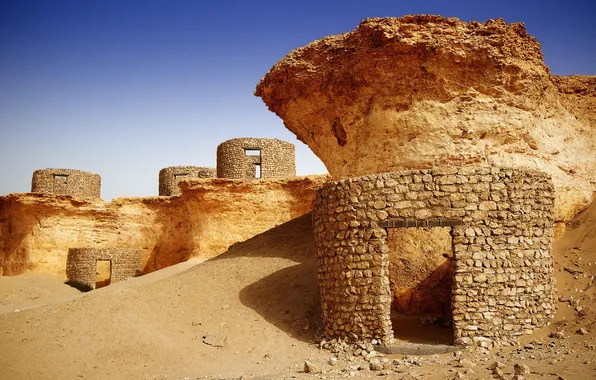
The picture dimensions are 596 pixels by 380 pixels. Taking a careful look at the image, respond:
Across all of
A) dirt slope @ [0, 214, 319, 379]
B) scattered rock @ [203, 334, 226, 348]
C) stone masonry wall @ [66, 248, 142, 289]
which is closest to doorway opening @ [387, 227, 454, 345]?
dirt slope @ [0, 214, 319, 379]

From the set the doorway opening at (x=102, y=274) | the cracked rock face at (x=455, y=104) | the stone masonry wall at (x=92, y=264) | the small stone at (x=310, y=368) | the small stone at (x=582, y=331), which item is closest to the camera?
the small stone at (x=310, y=368)

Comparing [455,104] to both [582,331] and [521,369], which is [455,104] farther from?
[521,369]

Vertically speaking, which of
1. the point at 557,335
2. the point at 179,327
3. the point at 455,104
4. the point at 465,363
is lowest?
the point at 179,327

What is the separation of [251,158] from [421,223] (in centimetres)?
1763

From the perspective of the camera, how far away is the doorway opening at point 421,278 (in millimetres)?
8328

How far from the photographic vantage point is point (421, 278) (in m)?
8.49

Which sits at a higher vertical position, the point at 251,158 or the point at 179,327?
the point at 251,158

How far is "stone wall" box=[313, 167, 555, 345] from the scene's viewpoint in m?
6.34

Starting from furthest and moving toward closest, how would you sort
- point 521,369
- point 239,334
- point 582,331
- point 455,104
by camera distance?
point 455,104
point 239,334
point 582,331
point 521,369

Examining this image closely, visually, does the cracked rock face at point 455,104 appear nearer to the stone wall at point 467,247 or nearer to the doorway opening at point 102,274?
the stone wall at point 467,247

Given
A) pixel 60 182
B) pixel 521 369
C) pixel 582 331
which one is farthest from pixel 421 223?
pixel 60 182

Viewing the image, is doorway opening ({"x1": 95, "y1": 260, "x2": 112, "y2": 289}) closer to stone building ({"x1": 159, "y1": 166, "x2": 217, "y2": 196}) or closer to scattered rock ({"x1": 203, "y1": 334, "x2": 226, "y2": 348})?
stone building ({"x1": 159, "y1": 166, "x2": 217, "y2": 196})

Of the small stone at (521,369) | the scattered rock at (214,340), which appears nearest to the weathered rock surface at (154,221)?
the scattered rock at (214,340)

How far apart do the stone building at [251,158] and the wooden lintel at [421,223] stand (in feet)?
54.7
